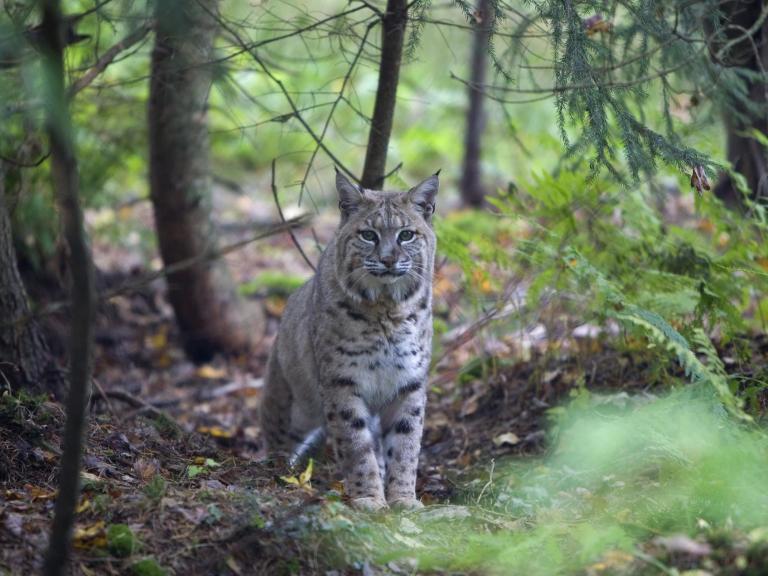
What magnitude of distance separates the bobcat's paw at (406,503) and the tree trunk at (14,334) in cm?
249

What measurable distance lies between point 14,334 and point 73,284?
3041mm

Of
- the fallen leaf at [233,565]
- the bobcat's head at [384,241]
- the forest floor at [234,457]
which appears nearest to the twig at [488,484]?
the forest floor at [234,457]

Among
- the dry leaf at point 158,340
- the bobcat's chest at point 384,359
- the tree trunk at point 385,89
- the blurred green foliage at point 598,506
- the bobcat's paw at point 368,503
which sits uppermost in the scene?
the tree trunk at point 385,89

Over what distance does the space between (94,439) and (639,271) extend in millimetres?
3940

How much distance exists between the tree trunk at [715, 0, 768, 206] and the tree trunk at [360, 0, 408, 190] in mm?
2363

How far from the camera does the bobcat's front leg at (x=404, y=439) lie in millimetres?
5770

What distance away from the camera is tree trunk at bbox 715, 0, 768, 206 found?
22.4ft

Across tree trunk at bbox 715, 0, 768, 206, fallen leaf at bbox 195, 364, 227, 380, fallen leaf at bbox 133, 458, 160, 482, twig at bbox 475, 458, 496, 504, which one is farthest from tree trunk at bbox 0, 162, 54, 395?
tree trunk at bbox 715, 0, 768, 206

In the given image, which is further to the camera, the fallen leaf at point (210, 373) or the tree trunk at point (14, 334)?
the fallen leaf at point (210, 373)

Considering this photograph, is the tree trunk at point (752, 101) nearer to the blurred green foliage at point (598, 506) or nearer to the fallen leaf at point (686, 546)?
the blurred green foliage at point (598, 506)

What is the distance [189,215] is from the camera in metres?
9.32

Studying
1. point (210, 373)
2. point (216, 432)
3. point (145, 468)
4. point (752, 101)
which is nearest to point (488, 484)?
point (145, 468)

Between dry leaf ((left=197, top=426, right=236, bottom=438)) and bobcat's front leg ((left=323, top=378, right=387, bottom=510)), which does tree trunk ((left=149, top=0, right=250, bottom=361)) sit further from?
bobcat's front leg ((left=323, top=378, right=387, bottom=510))

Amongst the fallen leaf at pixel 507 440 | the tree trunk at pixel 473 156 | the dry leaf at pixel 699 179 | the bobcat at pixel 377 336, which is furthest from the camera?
the tree trunk at pixel 473 156
